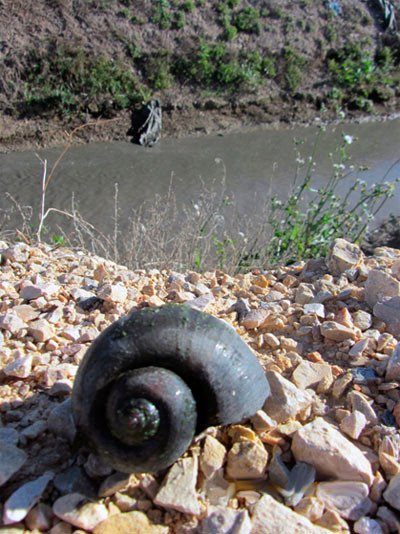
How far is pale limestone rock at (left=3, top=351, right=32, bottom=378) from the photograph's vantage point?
2.18m

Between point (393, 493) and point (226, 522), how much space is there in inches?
21.7

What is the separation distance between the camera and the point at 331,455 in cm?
185

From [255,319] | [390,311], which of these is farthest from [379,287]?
[255,319]

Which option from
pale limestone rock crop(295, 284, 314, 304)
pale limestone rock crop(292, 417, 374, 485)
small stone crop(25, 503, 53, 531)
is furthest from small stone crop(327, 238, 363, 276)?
small stone crop(25, 503, 53, 531)

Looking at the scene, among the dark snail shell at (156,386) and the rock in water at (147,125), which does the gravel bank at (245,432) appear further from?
the rock in water at (147,125)

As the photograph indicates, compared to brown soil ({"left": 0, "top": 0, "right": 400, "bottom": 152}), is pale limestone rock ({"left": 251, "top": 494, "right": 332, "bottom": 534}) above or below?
above

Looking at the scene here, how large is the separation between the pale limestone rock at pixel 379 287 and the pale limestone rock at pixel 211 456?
4.68 feet

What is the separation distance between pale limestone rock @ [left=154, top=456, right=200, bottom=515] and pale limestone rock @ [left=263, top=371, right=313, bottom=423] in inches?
14.8

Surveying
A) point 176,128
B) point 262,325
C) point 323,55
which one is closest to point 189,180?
point 176,128

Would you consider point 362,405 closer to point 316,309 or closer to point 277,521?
point 277,521

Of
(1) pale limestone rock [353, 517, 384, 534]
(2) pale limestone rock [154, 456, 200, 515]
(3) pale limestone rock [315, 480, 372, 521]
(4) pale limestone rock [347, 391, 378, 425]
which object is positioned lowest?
(1) pale limestone rock [353, 517, 384, 534]

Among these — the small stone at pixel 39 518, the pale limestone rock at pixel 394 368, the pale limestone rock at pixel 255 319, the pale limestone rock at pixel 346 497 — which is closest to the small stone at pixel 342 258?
the pale limestone rock at pixel 255 319

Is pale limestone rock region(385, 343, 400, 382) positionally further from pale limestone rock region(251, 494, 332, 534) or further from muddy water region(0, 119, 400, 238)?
muddy water region(0, 119, 400, 238)

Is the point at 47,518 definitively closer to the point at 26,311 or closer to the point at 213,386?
the point at 213,386
